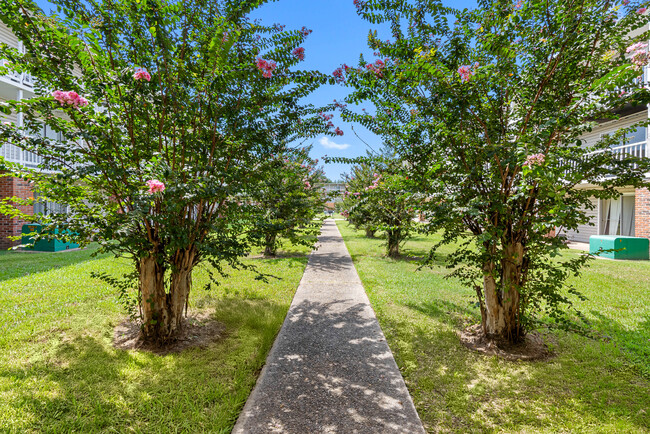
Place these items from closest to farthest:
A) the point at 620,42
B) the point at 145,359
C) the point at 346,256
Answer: the point at 620,42 → the point at 145,359 → the point at 346,256

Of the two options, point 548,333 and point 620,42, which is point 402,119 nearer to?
point 620,42

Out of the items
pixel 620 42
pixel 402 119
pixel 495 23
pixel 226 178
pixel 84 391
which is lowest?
pixel 84 391

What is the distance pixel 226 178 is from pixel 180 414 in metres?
2.18

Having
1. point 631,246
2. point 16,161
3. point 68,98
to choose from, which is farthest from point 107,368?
point 631,246

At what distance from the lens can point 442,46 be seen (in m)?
3.53

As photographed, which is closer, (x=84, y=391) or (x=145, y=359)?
(x=84, y=391)

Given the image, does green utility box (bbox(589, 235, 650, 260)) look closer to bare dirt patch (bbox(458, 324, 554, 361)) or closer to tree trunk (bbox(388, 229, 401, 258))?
tree trunk (bbox(388, 229, 401, 258))

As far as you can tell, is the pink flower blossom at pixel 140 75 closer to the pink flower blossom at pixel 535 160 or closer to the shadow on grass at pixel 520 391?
the pink flower blossom at pixel 535 160

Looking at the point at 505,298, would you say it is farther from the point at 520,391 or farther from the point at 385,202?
the point at 385,202

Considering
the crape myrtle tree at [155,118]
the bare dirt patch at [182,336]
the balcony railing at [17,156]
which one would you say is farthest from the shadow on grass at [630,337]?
the balcony railing at [17,156]

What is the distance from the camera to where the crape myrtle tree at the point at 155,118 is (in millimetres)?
2762

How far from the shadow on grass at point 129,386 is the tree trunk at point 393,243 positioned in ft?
21.1

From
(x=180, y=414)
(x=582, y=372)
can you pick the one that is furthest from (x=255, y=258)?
(x=582, y=372)

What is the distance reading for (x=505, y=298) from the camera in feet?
11.4
